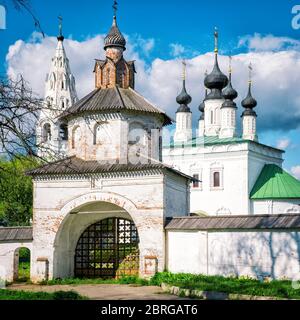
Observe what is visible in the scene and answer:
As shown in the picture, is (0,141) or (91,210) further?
(91,210)

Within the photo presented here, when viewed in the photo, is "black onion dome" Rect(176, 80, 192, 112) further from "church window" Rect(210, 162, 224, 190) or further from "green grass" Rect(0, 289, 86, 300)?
"green grass" Rect(0, 289, 86, 300)

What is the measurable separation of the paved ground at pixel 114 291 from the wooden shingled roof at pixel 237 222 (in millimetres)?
2399

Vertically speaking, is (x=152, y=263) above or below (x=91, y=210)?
below

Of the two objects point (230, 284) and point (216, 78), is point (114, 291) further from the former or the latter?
point (216, 78)

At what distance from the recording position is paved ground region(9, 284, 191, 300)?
49.8 ft

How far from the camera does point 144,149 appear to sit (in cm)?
2125

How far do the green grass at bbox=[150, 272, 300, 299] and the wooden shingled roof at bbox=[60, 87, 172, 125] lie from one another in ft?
19.8

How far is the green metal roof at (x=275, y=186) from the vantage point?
3741cm

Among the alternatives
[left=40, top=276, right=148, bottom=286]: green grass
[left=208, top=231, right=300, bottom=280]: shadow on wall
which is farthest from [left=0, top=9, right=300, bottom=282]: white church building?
[left=40, top=276, right=148, bottom=286]: green grass

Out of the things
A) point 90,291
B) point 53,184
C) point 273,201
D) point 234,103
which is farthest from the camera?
point 234,103

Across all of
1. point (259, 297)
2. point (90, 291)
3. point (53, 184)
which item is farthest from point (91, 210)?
point (259, 297)

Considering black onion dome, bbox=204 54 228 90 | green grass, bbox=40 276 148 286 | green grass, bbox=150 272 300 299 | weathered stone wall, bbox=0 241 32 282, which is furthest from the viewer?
black onion dome, bbox=204 54 228 90

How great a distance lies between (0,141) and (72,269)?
1260cm

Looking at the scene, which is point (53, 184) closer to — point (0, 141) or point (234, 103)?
point (0, 141)
